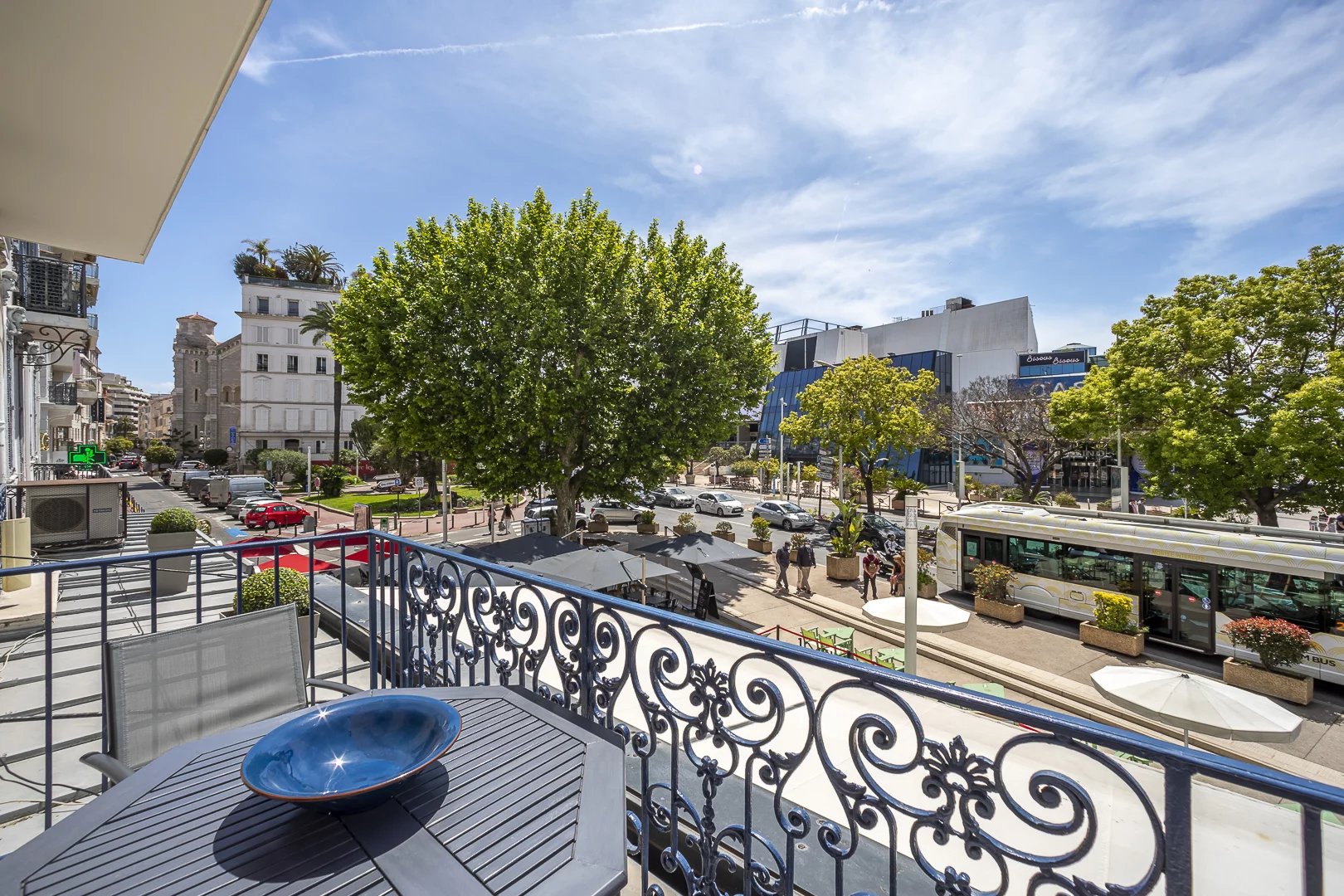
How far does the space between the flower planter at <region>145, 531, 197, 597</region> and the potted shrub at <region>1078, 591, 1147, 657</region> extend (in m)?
18.1

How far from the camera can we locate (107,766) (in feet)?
6.80

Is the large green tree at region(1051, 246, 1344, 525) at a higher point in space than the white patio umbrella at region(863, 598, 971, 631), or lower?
higher

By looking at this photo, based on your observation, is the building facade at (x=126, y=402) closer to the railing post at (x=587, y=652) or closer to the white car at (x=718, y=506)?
the white car at (x=718, y=506)

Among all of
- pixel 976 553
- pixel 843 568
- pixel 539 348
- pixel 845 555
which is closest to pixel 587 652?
pixel 539 348

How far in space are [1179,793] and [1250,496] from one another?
70.8 ft

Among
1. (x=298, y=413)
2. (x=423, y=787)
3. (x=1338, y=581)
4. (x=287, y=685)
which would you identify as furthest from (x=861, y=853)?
(x=298, y=413)

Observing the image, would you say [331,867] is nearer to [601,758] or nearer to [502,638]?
[601,758]

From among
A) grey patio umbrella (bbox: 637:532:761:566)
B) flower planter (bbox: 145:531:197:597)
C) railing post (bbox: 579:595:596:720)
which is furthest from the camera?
grey patio umbrella (bbox: 637:532:761:566)

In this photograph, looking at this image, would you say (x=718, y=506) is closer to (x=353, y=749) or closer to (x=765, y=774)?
(x=765, y=774)

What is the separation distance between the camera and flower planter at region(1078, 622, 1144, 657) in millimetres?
12344

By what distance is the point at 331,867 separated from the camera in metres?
1.43

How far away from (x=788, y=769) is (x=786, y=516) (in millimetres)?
26800

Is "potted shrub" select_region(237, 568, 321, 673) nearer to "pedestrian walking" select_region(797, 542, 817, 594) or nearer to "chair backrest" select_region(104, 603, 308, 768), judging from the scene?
"chair backrest" select_region(104, 603, 308, 768)

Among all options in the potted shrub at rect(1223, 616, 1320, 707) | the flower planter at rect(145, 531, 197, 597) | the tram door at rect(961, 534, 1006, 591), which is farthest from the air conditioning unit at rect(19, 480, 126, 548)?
the potted shrub at rect(1223, 616, 1320, 707)
